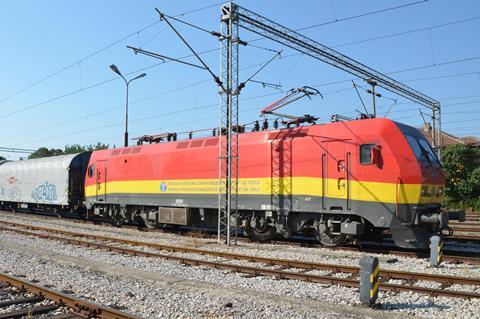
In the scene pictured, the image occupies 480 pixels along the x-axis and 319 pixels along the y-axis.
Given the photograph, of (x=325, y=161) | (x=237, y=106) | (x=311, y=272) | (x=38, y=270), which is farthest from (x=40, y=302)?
(x=237, y=106)

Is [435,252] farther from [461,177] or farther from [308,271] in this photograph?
[461,177]

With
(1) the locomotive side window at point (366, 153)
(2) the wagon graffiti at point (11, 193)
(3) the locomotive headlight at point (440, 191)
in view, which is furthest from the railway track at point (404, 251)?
(2) the wagon graffiti at point (11, 193)

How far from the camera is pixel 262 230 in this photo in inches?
653

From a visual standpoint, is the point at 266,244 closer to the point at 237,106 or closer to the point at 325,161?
the point at 325,161

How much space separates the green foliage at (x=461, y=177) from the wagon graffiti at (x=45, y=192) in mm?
28991

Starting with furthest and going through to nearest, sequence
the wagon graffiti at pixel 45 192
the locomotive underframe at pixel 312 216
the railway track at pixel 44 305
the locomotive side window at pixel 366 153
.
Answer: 1. the wagon graffiti at pixel 45 192
2. the locomotive side window at pixel 366 153
3. the locomotive underframe at pixel 312 216
4. the railway track at pixel 44 305

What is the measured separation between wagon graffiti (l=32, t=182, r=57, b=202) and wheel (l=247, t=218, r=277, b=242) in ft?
55.6

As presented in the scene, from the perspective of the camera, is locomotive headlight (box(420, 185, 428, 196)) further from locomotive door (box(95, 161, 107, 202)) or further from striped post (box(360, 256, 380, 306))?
locomotive door (box(95, 161, 107, 202))

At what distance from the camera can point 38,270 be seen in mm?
11180

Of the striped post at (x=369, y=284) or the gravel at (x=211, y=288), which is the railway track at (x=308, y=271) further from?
the striped post at (x=369, y=284)

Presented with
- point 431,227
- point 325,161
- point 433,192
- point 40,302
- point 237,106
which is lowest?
point 40,302

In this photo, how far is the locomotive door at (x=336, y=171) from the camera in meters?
13.7

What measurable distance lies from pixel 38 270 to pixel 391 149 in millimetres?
9845

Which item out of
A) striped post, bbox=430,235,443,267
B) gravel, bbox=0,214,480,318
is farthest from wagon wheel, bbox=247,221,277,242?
striped post, bbox=430,235,443,267
